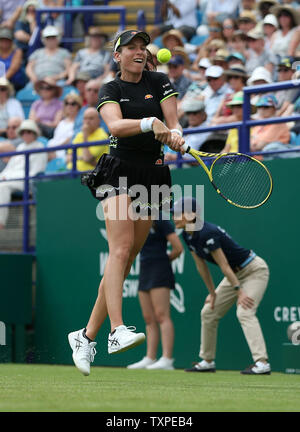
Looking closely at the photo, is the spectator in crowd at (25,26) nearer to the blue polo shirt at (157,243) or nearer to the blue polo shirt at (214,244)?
the blue polo shirt at (157,243)

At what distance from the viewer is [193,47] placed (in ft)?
49.5

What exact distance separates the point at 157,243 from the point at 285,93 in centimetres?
220

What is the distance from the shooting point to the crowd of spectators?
10.7 m

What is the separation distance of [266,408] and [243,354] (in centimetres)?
477

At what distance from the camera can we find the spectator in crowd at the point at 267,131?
978 centimetres

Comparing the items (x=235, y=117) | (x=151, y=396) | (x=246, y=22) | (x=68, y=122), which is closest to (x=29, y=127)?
(x=68, y=122)

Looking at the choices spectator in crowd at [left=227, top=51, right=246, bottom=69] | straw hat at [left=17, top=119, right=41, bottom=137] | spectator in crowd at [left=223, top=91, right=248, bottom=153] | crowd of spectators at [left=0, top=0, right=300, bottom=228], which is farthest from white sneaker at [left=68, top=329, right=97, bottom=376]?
straw hat at [left=17, top=119, right=41, bottom=137]

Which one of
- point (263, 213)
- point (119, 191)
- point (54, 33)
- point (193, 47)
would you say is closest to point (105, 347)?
point (263, 213)

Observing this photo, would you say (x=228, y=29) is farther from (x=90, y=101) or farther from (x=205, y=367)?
(x=205, y=367)

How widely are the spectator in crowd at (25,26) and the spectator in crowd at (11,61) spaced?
1.87 ft

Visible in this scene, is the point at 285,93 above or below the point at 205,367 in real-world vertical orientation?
above

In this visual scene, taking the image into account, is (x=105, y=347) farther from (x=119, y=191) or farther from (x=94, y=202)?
(x=119, y=191)

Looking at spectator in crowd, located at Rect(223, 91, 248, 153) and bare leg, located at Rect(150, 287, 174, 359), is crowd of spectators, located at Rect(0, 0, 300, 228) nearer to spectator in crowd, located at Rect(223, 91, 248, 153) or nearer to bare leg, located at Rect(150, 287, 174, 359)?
spectator in crowd, located at Rect(223, 91, 248, 153)

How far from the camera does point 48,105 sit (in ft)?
49.3
